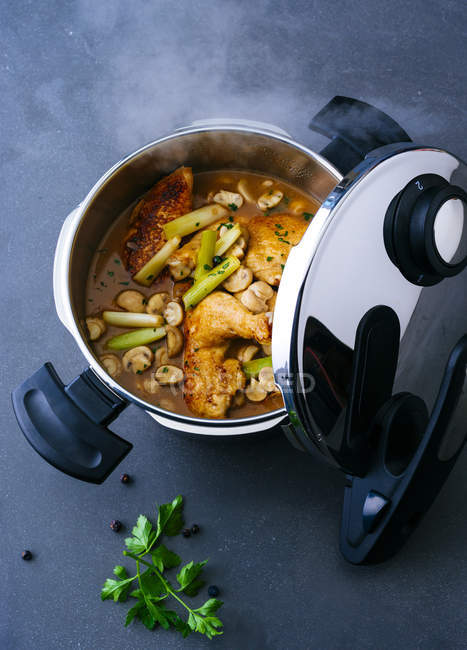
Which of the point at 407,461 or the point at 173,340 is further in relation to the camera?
the point at 173,340

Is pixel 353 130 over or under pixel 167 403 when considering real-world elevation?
over

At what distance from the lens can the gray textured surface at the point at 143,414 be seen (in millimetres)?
1639

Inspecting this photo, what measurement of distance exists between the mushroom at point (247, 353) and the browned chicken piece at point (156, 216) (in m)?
0.36

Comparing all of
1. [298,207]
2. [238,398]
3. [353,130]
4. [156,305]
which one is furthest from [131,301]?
[353,130]

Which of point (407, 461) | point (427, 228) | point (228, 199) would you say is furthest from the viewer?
point (228, 199)

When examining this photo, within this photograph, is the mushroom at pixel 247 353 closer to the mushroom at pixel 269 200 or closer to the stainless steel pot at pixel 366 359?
→ the stainless steel pot at pixel 366 359

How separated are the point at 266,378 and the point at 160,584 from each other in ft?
2.00

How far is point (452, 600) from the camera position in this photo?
1.63 meters

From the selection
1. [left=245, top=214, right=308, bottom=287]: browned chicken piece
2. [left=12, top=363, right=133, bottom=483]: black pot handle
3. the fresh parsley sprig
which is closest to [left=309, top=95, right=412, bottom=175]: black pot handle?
[left=245, top=214, right=308, bottom=287]: browned chicken piece

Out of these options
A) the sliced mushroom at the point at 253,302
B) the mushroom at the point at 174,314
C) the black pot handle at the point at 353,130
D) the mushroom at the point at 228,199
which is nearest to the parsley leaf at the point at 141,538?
the mushroom at the point at 174,314

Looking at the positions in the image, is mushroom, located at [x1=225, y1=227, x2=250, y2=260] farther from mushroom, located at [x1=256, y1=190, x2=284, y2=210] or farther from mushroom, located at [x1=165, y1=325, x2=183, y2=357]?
mushroom, located at [x1=165, y1=325, x2=183, y2=357]

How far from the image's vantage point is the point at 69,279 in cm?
150

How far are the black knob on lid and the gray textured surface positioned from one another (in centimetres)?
78

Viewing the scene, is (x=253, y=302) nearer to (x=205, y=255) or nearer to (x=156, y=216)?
(x=205, y=255)
